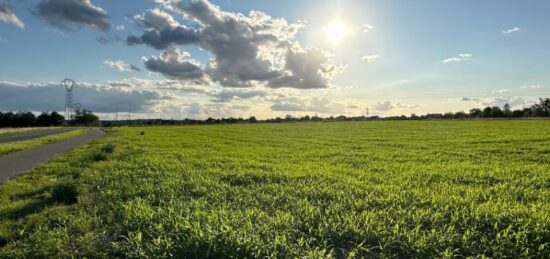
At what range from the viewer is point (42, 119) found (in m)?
128

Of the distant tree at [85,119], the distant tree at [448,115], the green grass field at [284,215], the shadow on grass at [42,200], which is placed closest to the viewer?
the green grass field at [284,215]

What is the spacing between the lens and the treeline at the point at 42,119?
111 metres

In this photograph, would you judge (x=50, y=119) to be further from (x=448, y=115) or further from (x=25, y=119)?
(x=448, y=115)

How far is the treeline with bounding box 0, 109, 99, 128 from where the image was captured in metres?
111

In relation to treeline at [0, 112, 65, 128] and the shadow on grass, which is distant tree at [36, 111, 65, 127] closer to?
treeline at [0, 112, 65, 128]

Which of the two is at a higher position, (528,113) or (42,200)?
(528,113)

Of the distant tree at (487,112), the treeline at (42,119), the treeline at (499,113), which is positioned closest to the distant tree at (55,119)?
the treeline at (42,119)

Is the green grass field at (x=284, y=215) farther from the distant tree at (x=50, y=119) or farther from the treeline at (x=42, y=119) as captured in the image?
the distant tree at (x=50, y=119)

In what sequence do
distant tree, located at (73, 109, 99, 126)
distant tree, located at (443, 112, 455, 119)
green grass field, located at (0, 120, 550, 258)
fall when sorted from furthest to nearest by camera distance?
distant tree, located at (73, 109, 99, 126), distant tree, located at (443, 112, 455, 119), green grass field, located at (0, 120, 550, 258)

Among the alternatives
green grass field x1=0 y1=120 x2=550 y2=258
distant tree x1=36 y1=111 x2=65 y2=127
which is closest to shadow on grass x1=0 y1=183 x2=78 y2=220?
green grass field x1=0 y1=120 x2=550 y2=258

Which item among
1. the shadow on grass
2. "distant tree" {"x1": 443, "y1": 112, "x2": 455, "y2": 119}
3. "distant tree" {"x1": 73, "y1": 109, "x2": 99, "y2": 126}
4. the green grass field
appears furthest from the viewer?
"distant tree" {"x1": 73, "y1": 109, "x2": 99, "y2": 126}

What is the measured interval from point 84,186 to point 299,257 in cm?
674

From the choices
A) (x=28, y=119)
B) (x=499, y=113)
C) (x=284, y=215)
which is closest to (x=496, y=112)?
(x=499, y=113)

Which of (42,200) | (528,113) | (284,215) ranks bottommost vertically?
(42,200)
